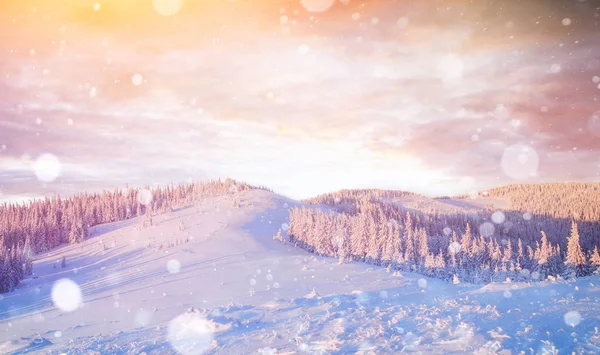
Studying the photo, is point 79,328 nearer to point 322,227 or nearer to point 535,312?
point 535,312

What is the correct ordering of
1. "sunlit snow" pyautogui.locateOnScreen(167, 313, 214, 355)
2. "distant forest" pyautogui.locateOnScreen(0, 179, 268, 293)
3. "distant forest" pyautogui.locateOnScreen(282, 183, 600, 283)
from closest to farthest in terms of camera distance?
"sunlit snow" pyautogui.locateOnScreen(167, 313, 214, 355) → "distant forest" pyautogui.locateOnScreen(0, 179, 268, 293) → "distant forest" pyautogui.locateOnScreen(282, 183, 600, 283)

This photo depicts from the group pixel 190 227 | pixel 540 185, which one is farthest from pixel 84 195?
pixel 540 185

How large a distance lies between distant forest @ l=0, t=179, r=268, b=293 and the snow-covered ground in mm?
3630

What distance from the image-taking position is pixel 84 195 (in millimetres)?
105938

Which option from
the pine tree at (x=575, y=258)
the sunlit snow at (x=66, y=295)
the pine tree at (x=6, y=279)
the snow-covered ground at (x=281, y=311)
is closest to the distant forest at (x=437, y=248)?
the pine tree at (x=575, y=258)

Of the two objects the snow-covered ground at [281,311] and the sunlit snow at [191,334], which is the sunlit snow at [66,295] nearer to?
the snow-covered ground at [281,311]

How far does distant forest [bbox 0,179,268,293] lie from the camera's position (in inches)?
1588

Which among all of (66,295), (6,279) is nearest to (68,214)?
(6,279)

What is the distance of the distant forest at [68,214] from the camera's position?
40331 millimetres

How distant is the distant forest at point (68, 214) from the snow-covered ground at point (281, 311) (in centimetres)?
363

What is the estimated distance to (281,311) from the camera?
61.8 feet

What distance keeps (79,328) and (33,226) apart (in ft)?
203

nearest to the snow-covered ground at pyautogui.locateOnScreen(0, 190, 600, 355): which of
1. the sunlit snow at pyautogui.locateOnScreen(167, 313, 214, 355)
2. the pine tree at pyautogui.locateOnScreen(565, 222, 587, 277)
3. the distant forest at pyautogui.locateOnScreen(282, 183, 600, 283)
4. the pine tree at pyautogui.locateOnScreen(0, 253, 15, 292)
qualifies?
the sunlit snow at pyautogui.locateOnScreen(167, 313, 214, 355)

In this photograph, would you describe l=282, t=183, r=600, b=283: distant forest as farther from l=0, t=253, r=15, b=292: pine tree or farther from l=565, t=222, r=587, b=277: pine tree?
l=0, t=253, r=15, b=292: pine tree
